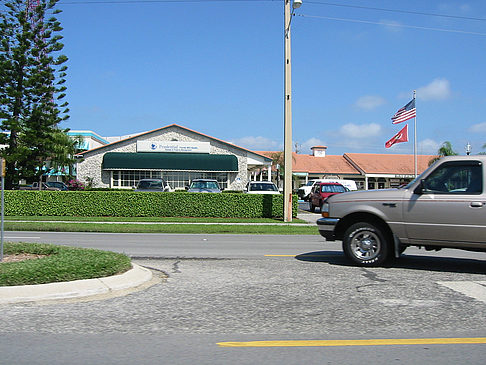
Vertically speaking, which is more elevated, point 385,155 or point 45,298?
point 385,155

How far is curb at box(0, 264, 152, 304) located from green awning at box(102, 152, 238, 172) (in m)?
35.7

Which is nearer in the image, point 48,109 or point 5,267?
point 5,267

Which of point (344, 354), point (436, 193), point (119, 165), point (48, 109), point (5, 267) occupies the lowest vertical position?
point (344, 354)

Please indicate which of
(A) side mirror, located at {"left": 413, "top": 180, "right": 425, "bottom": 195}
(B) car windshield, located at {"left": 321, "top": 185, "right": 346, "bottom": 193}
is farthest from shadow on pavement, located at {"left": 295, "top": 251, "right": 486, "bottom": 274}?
(B) car windshield, located at {"left": 321, "top": 185, "right": 346, "bottom": 193}

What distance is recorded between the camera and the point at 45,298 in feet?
20.2

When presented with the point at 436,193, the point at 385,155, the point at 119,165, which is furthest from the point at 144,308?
the point at 385,155

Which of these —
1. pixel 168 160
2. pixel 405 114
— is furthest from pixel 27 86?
pixel 405 114

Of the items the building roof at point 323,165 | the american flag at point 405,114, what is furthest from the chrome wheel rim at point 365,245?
the building roof at point 323,165

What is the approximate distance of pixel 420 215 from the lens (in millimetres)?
8484

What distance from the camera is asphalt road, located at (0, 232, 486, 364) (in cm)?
443

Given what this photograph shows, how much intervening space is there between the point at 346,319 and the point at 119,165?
1520 inches

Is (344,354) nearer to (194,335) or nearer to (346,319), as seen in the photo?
(346,319)

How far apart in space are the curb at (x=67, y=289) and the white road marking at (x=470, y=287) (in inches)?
184

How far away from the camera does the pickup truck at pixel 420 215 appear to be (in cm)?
818
